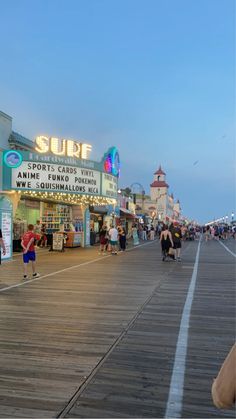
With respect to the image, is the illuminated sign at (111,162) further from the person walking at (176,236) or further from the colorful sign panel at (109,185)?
the person walking at (176,236)

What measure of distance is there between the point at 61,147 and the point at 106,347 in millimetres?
17580

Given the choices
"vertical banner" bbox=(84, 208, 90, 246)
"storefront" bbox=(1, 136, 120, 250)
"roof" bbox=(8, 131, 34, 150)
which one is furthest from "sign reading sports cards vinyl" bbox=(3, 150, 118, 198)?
"vertical banner" bbox=(84, 208, 90, 246)

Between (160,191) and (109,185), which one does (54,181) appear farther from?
(160,191)

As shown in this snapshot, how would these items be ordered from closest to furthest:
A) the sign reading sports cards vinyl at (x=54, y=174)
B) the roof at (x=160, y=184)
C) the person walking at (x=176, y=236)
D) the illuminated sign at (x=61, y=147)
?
the sign reading sports cards vinyl at (x=54, y=174) < the person walking at (x=176, y=236) < the illuminated sign at (x=61, y=147) < the roof at (x=160, y=184)

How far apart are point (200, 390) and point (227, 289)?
7.04 metres

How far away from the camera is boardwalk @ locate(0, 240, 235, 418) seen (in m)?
4.12

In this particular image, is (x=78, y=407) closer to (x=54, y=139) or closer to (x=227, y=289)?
(x=227, y=289)

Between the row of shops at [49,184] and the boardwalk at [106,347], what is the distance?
325 inches

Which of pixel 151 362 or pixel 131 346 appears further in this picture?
pixel 131 346

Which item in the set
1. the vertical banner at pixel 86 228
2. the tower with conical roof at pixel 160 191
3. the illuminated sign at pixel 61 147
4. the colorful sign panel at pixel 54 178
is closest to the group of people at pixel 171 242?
the colorful sign panel at pixel 54 178

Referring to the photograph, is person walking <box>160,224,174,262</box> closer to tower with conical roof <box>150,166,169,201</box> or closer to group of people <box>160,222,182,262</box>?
group of people <box>160,222,182,262</box>

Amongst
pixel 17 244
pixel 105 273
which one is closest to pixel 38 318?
pixel 105 273

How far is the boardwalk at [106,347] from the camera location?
412 cm

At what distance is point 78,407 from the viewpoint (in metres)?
4.01
